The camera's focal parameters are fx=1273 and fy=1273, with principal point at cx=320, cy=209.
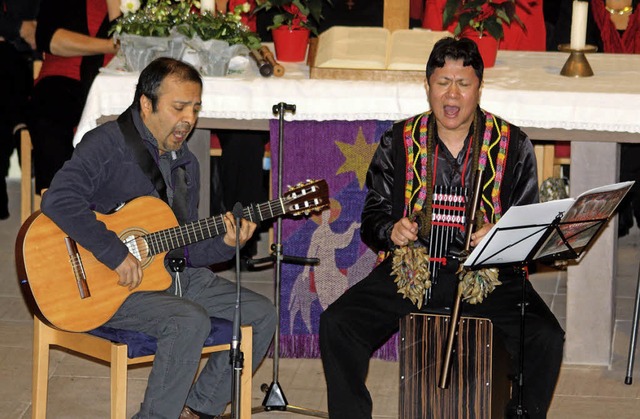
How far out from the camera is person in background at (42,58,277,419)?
4477 mm

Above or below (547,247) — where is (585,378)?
below

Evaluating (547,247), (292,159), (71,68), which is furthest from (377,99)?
(71,68)

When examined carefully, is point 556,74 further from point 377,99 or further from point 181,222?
point 181,222

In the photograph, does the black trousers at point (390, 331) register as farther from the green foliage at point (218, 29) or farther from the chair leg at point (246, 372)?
the green foliage at point (218, 29)

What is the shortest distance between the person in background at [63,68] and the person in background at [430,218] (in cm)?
254

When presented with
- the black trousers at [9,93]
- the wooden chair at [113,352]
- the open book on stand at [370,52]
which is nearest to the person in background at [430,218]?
the wooden chair at [113,352]

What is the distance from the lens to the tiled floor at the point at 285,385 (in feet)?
17.0

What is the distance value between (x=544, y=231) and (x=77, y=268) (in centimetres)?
164

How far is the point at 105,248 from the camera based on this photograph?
4.47m

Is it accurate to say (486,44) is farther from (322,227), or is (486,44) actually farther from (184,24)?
(184,24)

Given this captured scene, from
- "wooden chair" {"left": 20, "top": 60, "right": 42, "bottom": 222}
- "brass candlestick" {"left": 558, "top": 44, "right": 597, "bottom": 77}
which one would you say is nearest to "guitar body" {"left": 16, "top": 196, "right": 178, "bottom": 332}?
"brass candlestick" {"left": 558, "top": 44, "right": 597, "bottom": 77}

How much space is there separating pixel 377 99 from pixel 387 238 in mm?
919

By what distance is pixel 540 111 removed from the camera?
5.37 meters

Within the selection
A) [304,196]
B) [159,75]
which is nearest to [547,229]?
[304,196]
